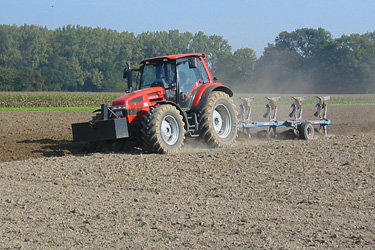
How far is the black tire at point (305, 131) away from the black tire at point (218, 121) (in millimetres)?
2619

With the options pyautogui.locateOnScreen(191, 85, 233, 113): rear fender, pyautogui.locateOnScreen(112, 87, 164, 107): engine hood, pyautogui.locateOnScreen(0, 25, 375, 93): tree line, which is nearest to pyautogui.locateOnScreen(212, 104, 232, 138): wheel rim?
pyautogui.locateOnScreen(191, 85, 233, 113): rear fender

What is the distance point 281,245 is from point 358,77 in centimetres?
5803

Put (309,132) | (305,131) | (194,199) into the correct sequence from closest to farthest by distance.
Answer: (194,199) < (305,131) < (309,132)

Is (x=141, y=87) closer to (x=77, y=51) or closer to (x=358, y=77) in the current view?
(x=358, y=77)

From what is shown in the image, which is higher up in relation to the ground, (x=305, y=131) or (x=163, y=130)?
(x=163, y=130)

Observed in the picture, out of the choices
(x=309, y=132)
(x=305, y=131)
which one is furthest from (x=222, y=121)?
(x=309, y=132)

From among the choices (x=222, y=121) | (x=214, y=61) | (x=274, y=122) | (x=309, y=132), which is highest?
(x=214, y=61)

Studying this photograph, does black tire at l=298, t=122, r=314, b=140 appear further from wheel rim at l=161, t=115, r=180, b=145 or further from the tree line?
the tree line

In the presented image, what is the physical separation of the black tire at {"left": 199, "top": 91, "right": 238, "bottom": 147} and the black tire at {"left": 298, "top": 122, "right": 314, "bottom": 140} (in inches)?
103

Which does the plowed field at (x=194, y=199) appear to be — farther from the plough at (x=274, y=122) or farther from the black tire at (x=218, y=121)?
the plough at (x=274, y=122)

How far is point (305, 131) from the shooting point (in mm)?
14156

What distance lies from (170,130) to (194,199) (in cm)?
441

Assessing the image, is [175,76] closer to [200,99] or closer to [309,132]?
[200,99]

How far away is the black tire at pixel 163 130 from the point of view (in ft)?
34.3
